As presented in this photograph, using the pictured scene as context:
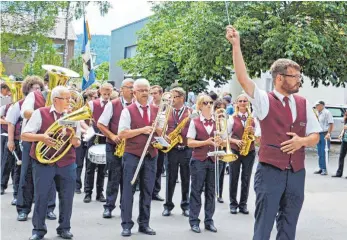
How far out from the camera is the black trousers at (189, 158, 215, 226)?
7625 millimetres

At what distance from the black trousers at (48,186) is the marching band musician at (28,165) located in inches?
33.6

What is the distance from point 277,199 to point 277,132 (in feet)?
1.90

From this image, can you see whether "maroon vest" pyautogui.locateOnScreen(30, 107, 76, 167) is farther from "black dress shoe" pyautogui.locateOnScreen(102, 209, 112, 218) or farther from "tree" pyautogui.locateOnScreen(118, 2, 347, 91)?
"tree" pyautogui.locateOnScreen(118, 2, 347, 91)

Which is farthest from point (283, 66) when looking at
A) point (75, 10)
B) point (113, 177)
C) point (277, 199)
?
point (75, 10)

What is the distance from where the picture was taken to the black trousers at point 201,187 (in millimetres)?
7625

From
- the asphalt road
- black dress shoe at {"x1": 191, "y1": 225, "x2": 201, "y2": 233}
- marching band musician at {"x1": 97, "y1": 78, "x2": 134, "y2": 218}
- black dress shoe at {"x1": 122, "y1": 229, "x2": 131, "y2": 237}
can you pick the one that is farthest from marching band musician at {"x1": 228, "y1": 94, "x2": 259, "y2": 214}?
black dress shoe at {"x1": 122, "y1": 229, "x2": 131, "y2": 237}

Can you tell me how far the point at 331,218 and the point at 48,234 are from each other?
4.31 m

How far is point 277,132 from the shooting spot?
493 centimetres

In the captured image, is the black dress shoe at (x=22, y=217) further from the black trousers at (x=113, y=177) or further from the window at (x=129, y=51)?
the window at (x=129, y=51)

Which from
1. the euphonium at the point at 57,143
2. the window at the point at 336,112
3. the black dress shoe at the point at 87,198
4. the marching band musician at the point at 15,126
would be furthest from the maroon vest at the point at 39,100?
the window at the point at 336,112

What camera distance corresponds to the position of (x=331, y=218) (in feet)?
29.1

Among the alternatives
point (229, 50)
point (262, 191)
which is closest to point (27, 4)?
point (229, 50)

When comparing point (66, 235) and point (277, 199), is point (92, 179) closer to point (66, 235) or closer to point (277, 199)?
point (66, 235)

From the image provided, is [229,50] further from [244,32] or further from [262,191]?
[262,191]
